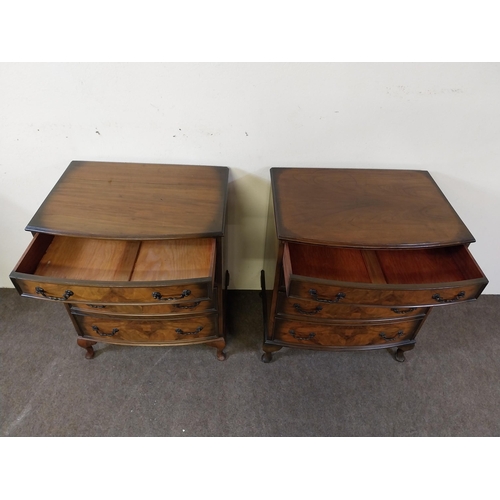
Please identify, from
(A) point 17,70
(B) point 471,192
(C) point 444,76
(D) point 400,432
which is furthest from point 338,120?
(D) point 400,432

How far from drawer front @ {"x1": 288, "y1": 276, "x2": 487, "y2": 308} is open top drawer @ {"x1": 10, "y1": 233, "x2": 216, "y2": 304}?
0.26 m

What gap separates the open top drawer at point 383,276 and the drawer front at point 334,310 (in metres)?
0.07

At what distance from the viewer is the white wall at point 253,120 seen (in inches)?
38.5

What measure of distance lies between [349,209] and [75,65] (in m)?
0.87

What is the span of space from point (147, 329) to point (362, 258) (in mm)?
721

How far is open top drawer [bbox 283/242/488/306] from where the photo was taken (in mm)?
879

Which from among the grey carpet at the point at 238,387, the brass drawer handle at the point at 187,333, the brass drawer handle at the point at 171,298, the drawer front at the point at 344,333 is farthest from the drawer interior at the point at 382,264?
the grey carpet at the point at 238,387

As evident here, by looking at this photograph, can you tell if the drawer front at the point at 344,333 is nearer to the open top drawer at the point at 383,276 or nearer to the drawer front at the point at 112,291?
the open top drawer at the point at 383,276

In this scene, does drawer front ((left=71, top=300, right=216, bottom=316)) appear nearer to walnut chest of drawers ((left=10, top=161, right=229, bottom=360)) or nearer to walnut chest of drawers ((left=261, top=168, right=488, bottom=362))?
walnut chest of drawers ((left=10, top=161, right=229, bottom=360))

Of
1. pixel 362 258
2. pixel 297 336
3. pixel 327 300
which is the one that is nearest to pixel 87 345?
pixel 297 336

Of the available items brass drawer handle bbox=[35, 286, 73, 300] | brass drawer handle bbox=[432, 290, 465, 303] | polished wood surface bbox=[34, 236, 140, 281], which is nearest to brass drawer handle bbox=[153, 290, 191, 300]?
polished wood surface bbox=[34, 236, 140, 281]

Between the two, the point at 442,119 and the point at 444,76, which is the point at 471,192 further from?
the point at 444,76

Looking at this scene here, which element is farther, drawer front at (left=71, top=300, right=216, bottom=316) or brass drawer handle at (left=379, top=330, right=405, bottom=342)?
brass drawer handle at (left=379, top=330, right=405, bottom=342)

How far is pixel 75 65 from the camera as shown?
963 millimetres
